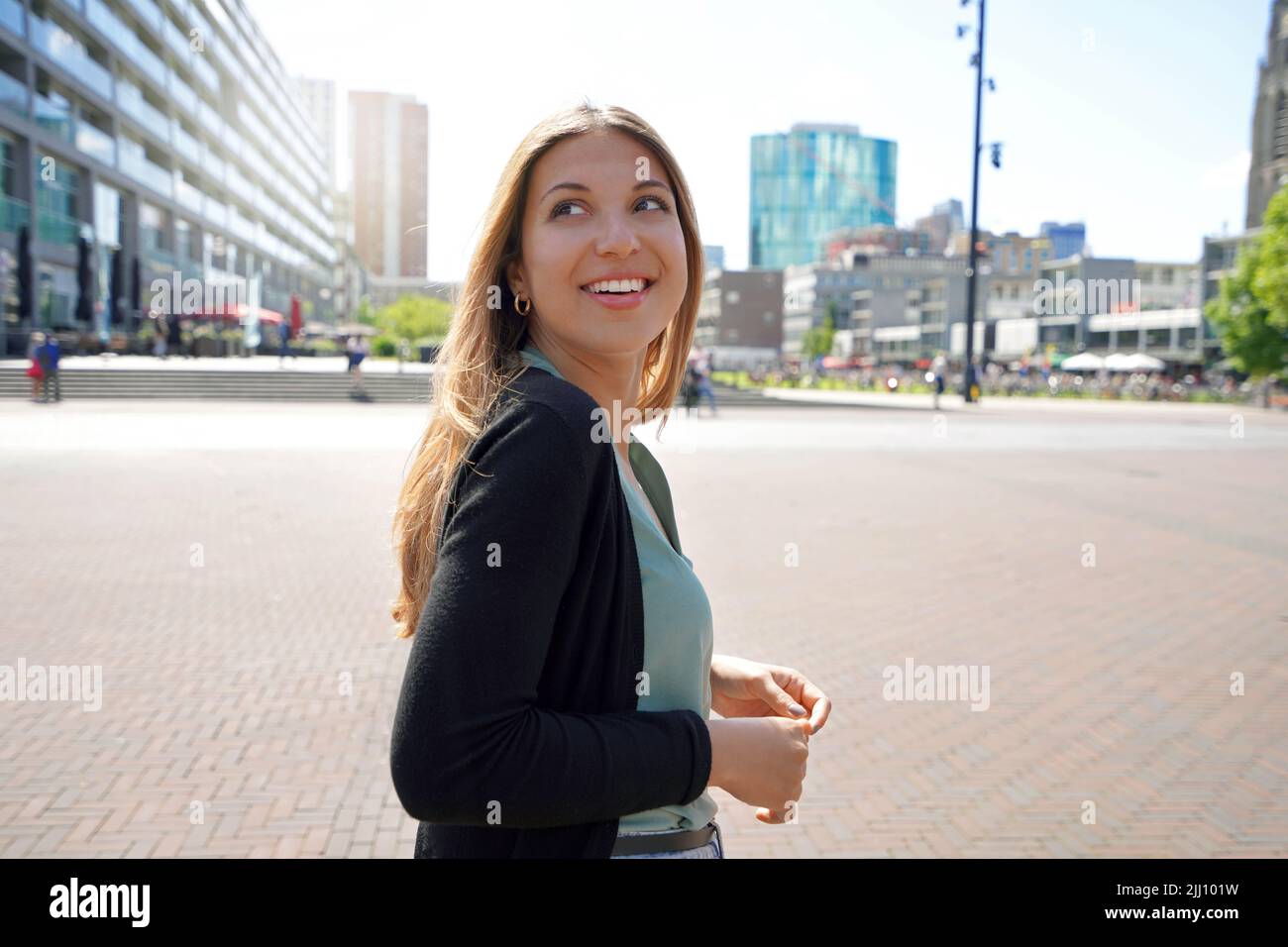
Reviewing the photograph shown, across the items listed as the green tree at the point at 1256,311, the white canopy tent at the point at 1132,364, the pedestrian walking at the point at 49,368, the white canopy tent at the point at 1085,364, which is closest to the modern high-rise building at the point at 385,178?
the white canopy tent at the point at 1085,364

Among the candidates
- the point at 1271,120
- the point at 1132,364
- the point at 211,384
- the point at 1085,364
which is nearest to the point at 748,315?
the point at 1271,120

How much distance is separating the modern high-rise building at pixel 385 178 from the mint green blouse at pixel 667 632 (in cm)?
16394

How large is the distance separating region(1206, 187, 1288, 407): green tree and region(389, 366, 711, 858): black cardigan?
6077 cm

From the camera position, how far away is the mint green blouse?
4.74 ft

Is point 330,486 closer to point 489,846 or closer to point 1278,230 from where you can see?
point 489,846

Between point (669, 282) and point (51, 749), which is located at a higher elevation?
point (669, 282)

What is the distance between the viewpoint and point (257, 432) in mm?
20703

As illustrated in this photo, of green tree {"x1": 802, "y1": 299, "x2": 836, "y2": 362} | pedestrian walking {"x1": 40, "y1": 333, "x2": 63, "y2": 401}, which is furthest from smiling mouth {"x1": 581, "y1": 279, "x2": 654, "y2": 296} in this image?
green tree {"x1": 802, "y1": 299, "x2": 836, "y2": 362}

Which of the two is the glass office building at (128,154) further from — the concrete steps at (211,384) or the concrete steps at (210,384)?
the concrete steps at (210,384)

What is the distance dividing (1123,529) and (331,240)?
117m

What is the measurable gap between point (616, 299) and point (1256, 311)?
218ft

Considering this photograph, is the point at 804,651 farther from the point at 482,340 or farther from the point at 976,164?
the point at 976,164

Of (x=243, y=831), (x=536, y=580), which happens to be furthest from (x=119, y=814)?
(x=536, y=580)

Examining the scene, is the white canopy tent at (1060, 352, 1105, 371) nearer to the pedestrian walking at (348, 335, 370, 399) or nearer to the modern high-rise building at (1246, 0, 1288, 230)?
the modern high-rise building at (1246, 0, 1288, 230)
